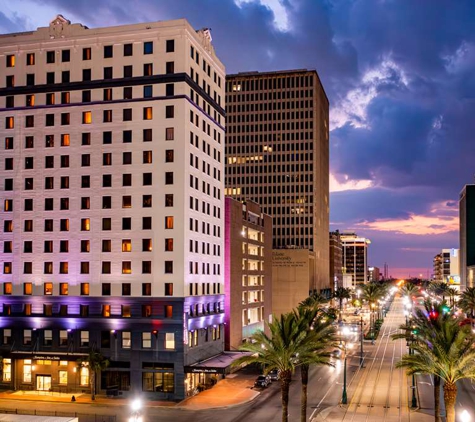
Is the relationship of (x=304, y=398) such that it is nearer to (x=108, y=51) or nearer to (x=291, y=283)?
(x=108, y=51)

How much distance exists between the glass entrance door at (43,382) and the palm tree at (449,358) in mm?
51606

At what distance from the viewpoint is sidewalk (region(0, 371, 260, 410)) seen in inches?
3024

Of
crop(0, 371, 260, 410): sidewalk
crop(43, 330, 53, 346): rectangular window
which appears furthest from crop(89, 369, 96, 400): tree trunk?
crop(43, 330, 53, 346): rectangular window

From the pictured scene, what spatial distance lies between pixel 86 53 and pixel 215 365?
44533 millimetres

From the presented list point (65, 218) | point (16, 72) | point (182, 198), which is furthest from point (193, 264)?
point (16, 72)

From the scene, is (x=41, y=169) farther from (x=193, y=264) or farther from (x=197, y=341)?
(x=197, y=341)

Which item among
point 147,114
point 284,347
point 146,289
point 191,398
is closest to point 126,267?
point 146,289

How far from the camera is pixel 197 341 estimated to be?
88.1m

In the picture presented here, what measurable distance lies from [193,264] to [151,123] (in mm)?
19226

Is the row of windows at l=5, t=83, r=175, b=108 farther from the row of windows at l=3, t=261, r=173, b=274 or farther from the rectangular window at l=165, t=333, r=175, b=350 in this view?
the rectangular window at l=165, t=333, r=175, b=350

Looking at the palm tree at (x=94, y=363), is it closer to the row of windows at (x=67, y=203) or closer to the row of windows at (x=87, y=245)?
the row of windows at (x=87, y=245)

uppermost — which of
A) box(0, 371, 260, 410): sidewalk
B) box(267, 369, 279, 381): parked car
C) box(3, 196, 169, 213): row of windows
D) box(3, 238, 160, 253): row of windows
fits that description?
box(3, 196, 169, 213): row of windows

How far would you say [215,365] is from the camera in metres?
85.6

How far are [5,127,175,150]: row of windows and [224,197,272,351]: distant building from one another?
26.7 m
